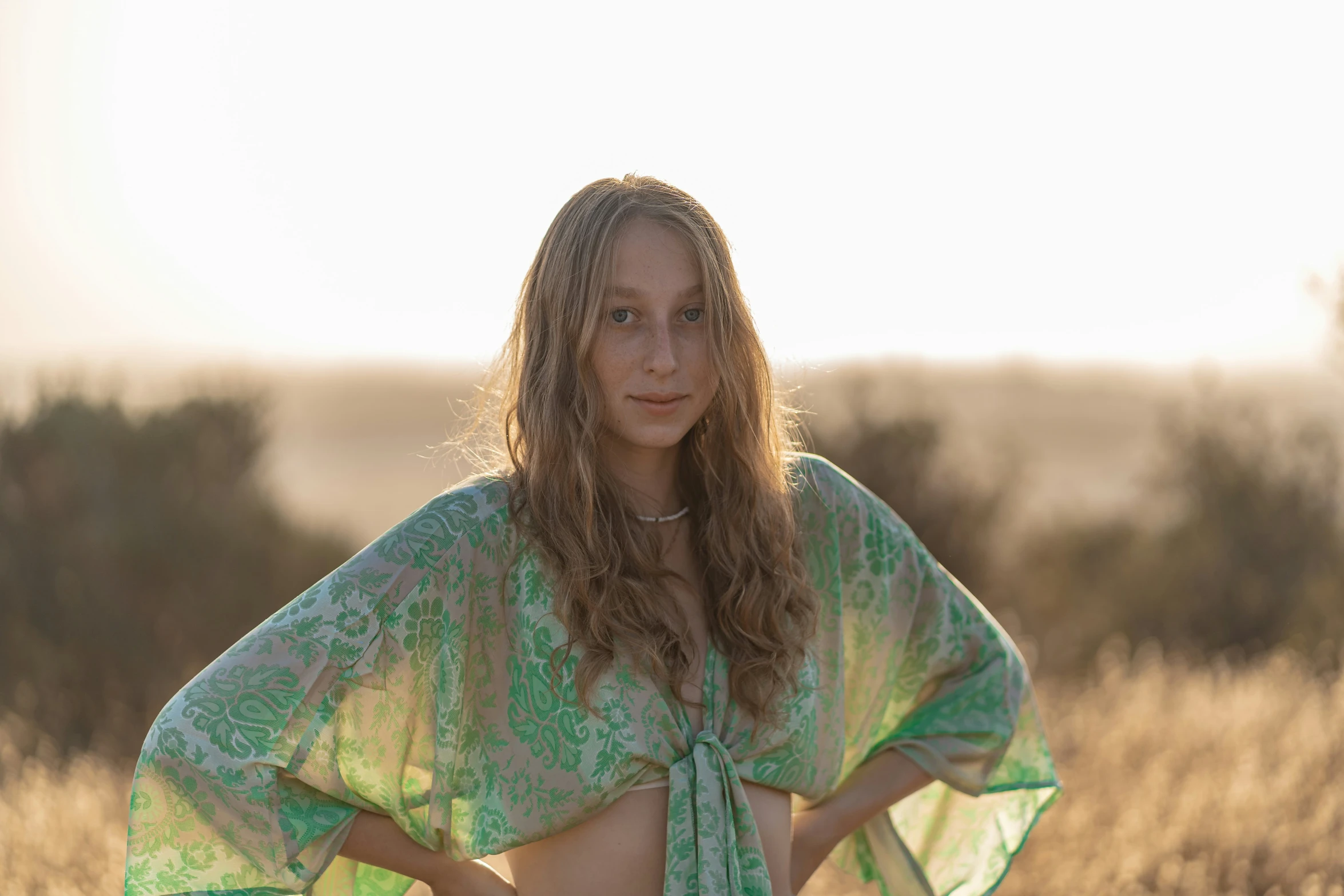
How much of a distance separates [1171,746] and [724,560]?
12.8 ft

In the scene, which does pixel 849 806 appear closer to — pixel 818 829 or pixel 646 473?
pixel 818 829

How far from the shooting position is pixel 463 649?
83.7 inches

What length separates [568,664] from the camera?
209cm

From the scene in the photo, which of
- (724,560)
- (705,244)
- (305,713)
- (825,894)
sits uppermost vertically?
(705,244)

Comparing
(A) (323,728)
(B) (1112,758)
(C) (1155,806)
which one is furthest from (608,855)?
(B) (1112,758)

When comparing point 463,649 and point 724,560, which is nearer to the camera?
point 463,649

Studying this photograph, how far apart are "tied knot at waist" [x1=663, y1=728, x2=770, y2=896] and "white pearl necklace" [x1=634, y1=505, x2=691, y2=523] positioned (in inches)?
16.4

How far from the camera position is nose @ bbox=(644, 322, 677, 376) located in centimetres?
214

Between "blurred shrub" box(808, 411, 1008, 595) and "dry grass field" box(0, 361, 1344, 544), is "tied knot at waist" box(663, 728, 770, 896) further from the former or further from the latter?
"blurred shrub" box(808, 411, 1008, 595)

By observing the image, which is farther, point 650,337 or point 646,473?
point 646,473

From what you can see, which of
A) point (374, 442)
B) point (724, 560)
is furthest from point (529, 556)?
point (374, 442)

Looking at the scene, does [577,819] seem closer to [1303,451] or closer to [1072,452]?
[1303,451]

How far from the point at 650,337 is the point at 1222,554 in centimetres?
762

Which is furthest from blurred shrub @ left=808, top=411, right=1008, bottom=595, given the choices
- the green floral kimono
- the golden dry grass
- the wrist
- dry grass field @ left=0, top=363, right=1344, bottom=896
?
the green floral kimono
